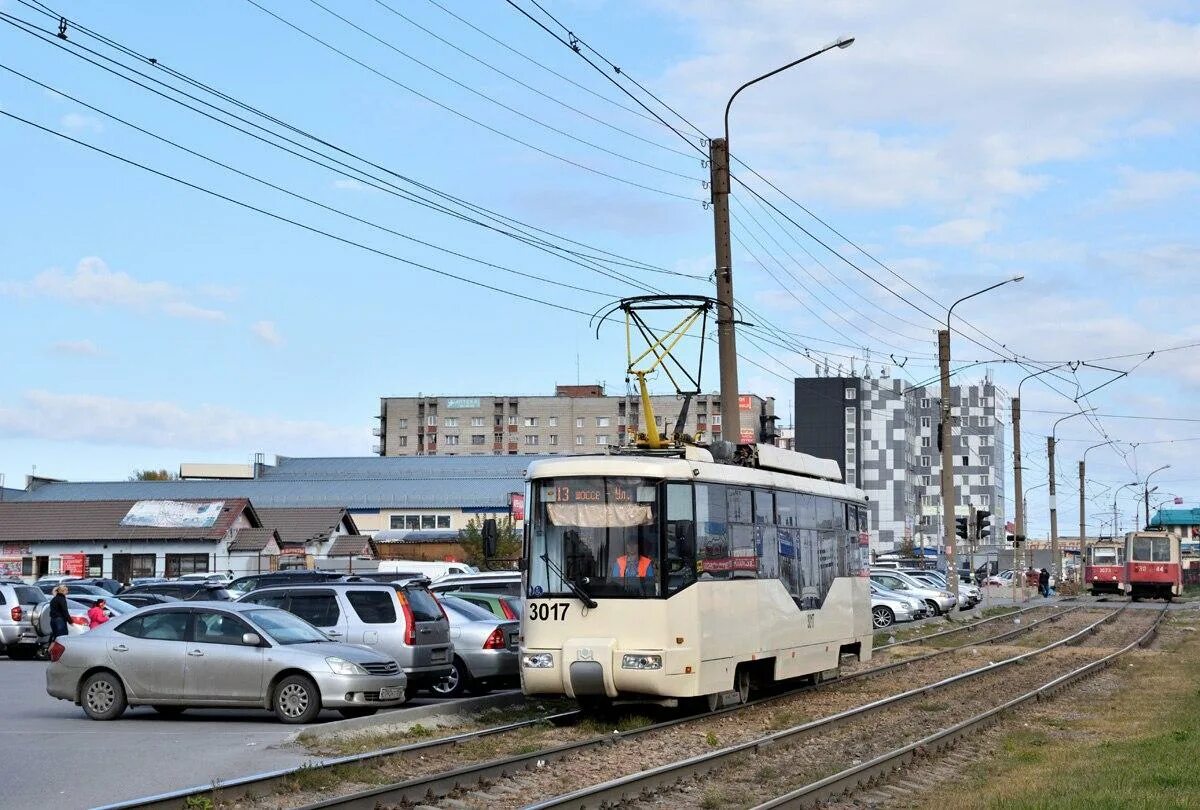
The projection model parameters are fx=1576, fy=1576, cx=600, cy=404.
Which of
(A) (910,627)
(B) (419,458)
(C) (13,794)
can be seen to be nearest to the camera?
(C) (13,794)

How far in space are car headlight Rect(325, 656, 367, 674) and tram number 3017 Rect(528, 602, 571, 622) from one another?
2098mm

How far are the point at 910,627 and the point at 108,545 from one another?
139 ft

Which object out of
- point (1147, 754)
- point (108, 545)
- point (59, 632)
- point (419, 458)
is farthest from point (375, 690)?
point (419, 458)

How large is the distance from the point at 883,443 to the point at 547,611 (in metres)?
130

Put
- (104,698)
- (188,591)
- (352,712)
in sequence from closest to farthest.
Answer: (104,698), (352,712), (188,591)

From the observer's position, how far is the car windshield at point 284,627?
18.7 metres

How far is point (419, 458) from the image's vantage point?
13000 centimetres

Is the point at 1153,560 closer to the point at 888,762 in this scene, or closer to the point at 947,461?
the point at 947,461

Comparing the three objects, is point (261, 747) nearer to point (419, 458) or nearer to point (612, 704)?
point (612, 704)

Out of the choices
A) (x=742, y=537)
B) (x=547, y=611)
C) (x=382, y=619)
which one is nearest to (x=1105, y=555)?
(x=742, y=537)

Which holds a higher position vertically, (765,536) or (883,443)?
(883,443)

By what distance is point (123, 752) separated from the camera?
51.4ft

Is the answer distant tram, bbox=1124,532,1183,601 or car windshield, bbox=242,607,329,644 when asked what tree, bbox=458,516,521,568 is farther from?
car windshield, bbox=242,607,329,644

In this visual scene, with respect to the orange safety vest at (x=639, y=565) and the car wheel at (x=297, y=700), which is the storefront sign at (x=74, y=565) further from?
the orange safety vest at (x=639, y=565)
